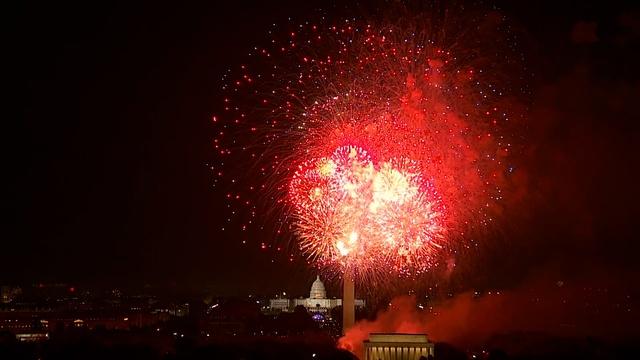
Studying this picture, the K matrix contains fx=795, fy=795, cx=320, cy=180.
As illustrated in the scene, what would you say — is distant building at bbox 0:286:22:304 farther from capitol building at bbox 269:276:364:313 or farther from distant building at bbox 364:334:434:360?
distant building at bbox 364:334:434:360

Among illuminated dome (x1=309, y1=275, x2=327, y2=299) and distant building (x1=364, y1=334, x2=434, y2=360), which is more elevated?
illuminated dome (x1=309, y1=275, x2=327, y2=299)

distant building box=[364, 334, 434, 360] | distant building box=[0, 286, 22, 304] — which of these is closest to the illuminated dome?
distant building box=[0, 286, 22, 304]

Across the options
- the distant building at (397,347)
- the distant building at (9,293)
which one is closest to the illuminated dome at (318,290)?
the distant building at (9,293)

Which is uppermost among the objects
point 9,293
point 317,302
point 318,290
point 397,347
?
point 9,293

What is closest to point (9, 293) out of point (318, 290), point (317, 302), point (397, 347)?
point (318, 290)

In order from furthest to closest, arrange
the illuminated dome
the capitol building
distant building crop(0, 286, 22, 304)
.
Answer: distant building crop(0, 286, 22, 304)
the illuminated dome
the capitol building

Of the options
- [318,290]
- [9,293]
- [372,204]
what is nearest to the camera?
[372,204]

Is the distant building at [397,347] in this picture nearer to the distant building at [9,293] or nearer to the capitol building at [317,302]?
the capitol building at [317,302]

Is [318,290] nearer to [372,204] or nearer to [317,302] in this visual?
[317,302]
